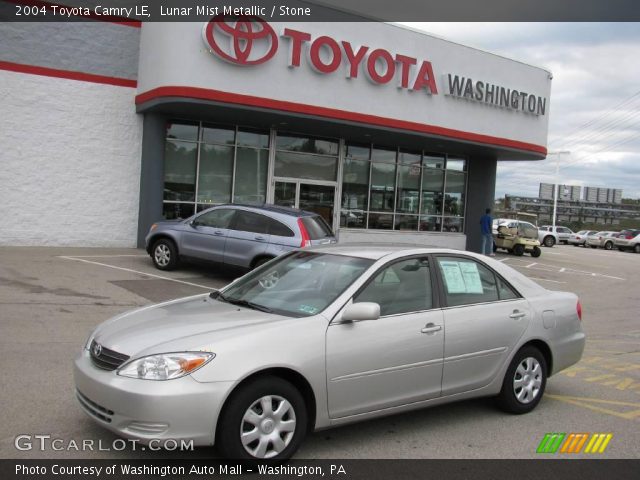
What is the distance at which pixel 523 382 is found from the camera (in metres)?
5.48

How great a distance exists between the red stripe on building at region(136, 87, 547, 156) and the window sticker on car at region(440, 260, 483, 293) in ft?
35.1

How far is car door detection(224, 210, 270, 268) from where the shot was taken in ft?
38.2

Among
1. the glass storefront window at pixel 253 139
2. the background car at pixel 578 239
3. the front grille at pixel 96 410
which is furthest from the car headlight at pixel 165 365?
the background car at pixel 578 239

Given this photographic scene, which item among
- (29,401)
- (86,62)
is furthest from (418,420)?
(86,62)

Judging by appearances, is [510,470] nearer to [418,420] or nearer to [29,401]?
[418,420]

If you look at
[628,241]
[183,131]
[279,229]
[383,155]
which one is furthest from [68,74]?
[628,241]

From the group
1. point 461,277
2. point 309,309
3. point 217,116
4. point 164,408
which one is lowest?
point 164,408

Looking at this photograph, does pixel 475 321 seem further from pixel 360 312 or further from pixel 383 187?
pixel 383 187

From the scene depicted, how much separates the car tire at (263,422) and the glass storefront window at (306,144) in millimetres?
15226

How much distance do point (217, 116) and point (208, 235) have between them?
18.5 feet

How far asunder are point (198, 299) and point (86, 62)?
13.3 m

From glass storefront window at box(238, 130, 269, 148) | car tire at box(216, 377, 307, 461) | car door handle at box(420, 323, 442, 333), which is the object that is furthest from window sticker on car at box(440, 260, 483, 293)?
glass storefront window at box(238, 130, 269, 148)

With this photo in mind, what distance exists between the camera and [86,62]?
16328 millimetres

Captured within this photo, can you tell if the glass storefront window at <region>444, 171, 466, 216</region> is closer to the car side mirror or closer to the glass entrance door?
the glass entrance door
